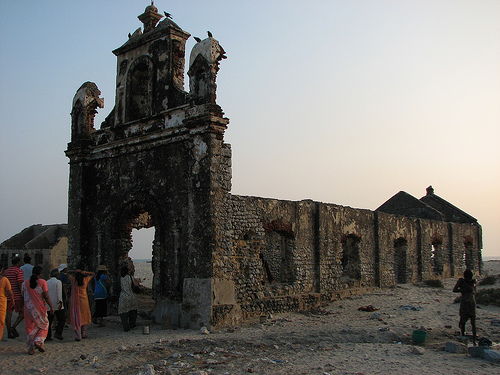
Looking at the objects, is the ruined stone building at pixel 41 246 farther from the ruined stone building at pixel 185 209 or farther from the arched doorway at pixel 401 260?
the arched doorway at pixel 401 260

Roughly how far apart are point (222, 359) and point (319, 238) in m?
6.60

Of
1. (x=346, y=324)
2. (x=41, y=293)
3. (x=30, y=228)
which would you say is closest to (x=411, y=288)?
(x=346, y=324)

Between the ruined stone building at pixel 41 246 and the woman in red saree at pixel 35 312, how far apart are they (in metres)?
9.97

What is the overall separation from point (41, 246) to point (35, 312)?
11531mm

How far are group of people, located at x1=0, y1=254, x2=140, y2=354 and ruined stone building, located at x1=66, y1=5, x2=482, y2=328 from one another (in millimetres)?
1124

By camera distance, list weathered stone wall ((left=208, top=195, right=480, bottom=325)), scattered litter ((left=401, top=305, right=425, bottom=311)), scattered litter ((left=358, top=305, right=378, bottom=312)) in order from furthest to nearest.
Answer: scattered litter ((left=401, top=305, right=425, bottom=311)), scattered litter ((left=358, top=305, right=378, bottom=312)), weathered stone wall ((left=208, top=195, right=480, bottom=325))

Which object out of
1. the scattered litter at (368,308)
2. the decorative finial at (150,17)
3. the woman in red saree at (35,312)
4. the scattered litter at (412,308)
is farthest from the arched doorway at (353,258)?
the woman in red saree at (35,312)

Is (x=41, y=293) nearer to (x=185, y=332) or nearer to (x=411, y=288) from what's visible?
(x=185, y=332)

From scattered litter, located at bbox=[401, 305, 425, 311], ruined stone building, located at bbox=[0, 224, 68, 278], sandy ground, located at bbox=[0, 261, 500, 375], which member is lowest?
sandy ground, located at bbox=[0, 261, 500, 375]

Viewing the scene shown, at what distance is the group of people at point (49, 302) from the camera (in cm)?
768

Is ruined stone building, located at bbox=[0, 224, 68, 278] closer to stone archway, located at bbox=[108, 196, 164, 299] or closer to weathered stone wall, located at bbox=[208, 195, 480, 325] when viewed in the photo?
stone archway, located at bbox=[108, 196, 164, 299]

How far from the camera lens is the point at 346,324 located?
1056 cm

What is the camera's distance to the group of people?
768 cm

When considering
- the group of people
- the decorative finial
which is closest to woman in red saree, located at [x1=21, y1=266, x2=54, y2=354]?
the group of people
